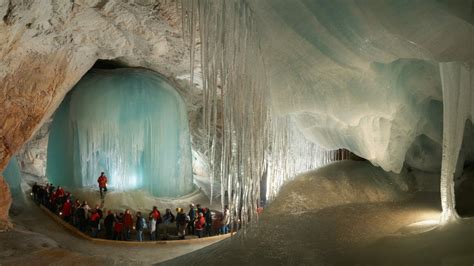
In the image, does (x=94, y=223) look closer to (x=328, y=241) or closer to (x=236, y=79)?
(x=236, y=79)

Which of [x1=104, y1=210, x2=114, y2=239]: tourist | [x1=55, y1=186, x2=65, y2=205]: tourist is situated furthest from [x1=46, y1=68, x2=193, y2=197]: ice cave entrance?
[x1=104, y1=210, x2=114, y2=239]: tourist

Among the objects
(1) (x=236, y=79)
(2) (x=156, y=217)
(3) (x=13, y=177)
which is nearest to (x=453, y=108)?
(1) (x=236, y=79)

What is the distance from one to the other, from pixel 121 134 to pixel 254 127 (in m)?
6.67

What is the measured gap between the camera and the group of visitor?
25.9 ft

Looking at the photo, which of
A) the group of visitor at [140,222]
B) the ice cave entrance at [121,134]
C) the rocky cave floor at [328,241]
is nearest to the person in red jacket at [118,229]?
the group of visitor at [140,222]

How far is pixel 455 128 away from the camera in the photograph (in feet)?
11.3

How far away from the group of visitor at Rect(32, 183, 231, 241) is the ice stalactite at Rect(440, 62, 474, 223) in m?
4.67

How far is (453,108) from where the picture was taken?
3.37 metres

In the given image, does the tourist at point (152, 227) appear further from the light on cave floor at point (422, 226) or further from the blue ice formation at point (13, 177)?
the light on cave floor at point (422, 226)

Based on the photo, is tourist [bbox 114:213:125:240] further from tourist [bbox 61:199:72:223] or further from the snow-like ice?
the snow-like ice

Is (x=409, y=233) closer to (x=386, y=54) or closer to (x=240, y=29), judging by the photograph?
(x=386, y=54)

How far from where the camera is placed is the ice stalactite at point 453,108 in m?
3.14

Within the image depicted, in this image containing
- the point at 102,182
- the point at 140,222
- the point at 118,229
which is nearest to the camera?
the point at 140,222

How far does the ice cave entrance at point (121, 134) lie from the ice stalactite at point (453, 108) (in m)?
7.98
